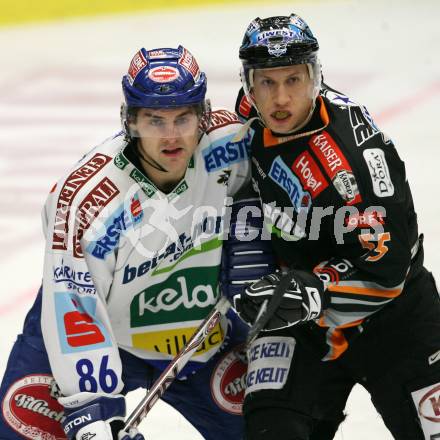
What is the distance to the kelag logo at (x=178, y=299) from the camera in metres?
3.79

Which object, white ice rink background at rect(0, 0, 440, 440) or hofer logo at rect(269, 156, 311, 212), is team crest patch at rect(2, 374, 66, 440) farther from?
white ice rink background at rect(0, 0, 440, 440)

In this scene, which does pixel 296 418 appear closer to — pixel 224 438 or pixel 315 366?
pixel 315 366

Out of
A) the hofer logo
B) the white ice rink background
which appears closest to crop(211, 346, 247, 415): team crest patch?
the hofer logo

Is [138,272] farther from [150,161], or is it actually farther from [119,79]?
[119,79]

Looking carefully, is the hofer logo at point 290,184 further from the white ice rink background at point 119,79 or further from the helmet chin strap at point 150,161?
the white ice rink background at point 119,79

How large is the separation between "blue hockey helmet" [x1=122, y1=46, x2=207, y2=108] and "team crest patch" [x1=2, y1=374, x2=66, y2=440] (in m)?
0.89

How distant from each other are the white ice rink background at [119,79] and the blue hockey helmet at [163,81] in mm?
1753

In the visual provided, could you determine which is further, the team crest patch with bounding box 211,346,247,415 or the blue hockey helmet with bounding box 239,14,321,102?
the team crest patch with bounding box 211,346,247,415

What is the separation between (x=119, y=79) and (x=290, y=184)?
382 cm

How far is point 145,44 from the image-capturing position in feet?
25.1

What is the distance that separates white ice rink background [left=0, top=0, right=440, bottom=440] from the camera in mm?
5762

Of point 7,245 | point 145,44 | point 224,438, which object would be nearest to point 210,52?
point 145,44

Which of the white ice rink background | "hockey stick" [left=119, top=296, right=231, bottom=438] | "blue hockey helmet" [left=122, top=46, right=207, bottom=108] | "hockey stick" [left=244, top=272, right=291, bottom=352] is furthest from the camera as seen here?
the white ice rink background

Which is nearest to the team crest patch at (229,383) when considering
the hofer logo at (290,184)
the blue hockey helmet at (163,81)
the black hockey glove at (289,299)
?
the black hockey glove at (289,299)
